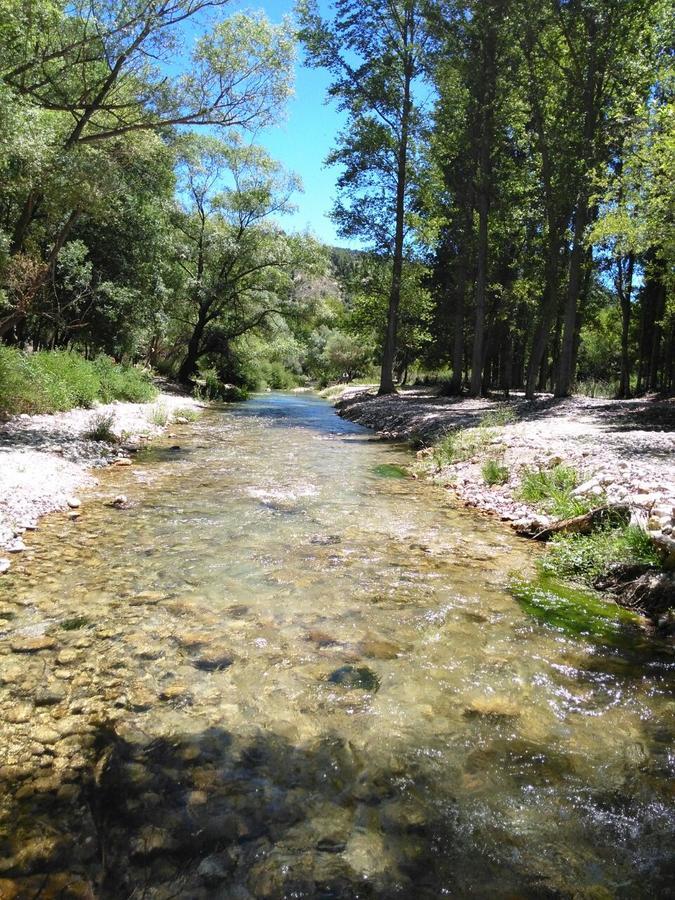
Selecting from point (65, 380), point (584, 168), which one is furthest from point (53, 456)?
point (584, 168)

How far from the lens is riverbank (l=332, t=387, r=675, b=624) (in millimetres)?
6379

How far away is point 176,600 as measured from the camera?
15.8 ft

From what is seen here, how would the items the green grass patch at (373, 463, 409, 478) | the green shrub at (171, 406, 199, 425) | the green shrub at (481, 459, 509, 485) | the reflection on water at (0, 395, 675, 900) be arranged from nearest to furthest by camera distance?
the reflection on water at (0, 395, 675, 900) < the green shrub at (481, 459, 509, 485) < the green grass patch at (373, 463, 409, 478) < the green shrub at (171, 406, 199, 425)

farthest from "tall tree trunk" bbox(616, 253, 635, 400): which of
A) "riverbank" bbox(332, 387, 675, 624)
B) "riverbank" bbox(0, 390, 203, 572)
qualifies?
"riverbank" bbox(0, 390, 203, 572)

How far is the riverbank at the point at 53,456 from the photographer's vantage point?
22.1 ft

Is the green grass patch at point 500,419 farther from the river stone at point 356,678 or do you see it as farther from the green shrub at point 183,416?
the river stone at point 356,678

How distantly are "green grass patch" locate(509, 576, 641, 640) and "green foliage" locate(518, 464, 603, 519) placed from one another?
1827mm

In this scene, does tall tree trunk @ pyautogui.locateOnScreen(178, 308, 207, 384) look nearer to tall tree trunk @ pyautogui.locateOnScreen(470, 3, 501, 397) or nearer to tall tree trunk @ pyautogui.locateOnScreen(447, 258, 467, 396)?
tall tree trunk @ pyautogui.locateOnScreen(447, 258, 467, 396)

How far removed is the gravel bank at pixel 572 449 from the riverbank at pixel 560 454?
16mm

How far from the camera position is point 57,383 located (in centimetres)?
1467

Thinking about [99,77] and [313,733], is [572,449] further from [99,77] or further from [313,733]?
[99,77]

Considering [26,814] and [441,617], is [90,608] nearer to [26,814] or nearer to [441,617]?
[26,814]

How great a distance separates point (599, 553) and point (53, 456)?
29.4ft

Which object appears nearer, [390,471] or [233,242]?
[390,471]
